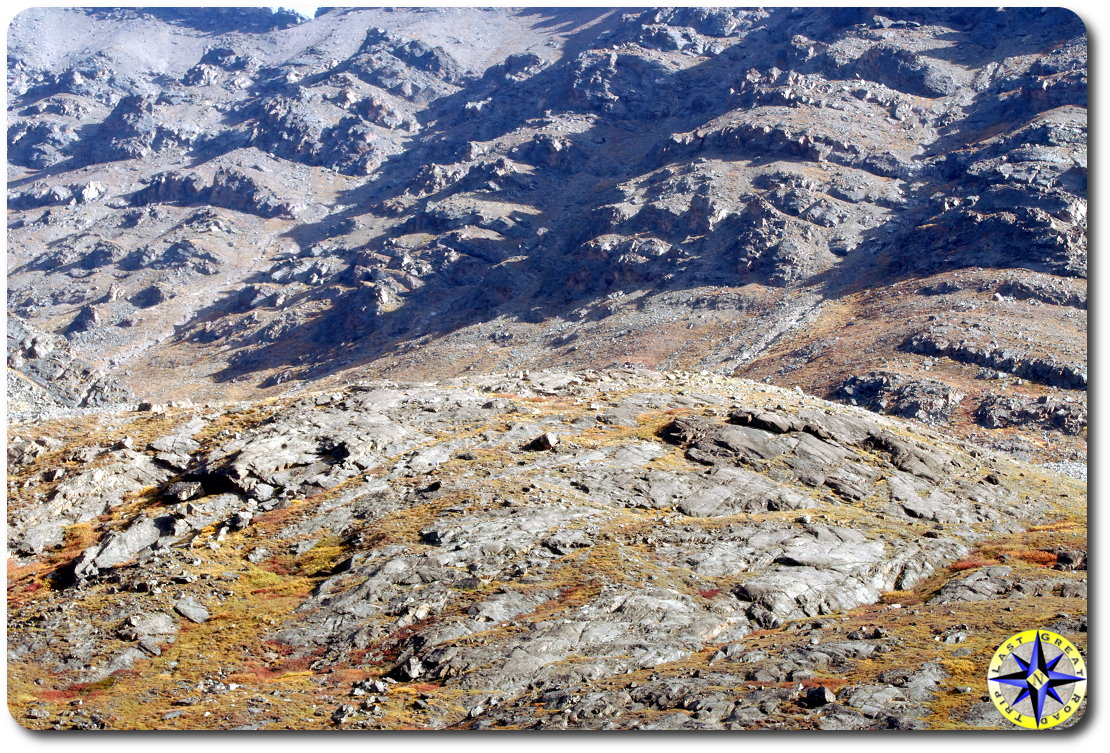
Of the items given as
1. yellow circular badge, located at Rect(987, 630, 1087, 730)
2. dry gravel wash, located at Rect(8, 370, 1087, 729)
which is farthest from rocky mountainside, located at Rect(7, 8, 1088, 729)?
yellow circular badge, located at Rect(987, 630, 1087, 730)

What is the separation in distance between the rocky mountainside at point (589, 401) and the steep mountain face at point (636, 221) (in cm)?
75

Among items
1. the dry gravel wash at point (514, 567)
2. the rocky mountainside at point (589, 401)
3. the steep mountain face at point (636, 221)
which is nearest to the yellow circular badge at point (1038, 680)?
the dry gravel wash at point (514, 567)

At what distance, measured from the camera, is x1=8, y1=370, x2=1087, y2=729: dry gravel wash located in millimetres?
15547

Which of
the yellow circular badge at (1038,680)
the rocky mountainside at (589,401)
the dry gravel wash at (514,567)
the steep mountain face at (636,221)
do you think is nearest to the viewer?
the yellow circular badge at (1038,680)

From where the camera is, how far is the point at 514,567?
2114 centimetres

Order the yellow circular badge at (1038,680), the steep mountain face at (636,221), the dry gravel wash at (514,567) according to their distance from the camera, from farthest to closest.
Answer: the steep mountain face at (636,221) < the dry gravel wash at (514,567) < the yellow circular badge at (1038,680)

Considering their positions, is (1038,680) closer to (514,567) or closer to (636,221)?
(514,567)

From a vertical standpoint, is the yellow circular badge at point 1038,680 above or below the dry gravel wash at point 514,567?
above

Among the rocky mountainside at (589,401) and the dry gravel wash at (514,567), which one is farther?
the rocky mountainside at (589,401)

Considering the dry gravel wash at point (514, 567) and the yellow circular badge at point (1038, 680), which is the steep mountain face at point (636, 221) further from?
the yellow circular badge at point (1038, 680)

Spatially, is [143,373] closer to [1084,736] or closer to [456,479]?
[456,479]

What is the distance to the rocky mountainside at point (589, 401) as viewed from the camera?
1719 centimetres

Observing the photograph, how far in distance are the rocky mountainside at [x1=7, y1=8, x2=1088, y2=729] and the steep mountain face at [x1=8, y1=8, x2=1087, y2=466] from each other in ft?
2.47

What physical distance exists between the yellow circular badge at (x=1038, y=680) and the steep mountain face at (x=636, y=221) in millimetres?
41508
